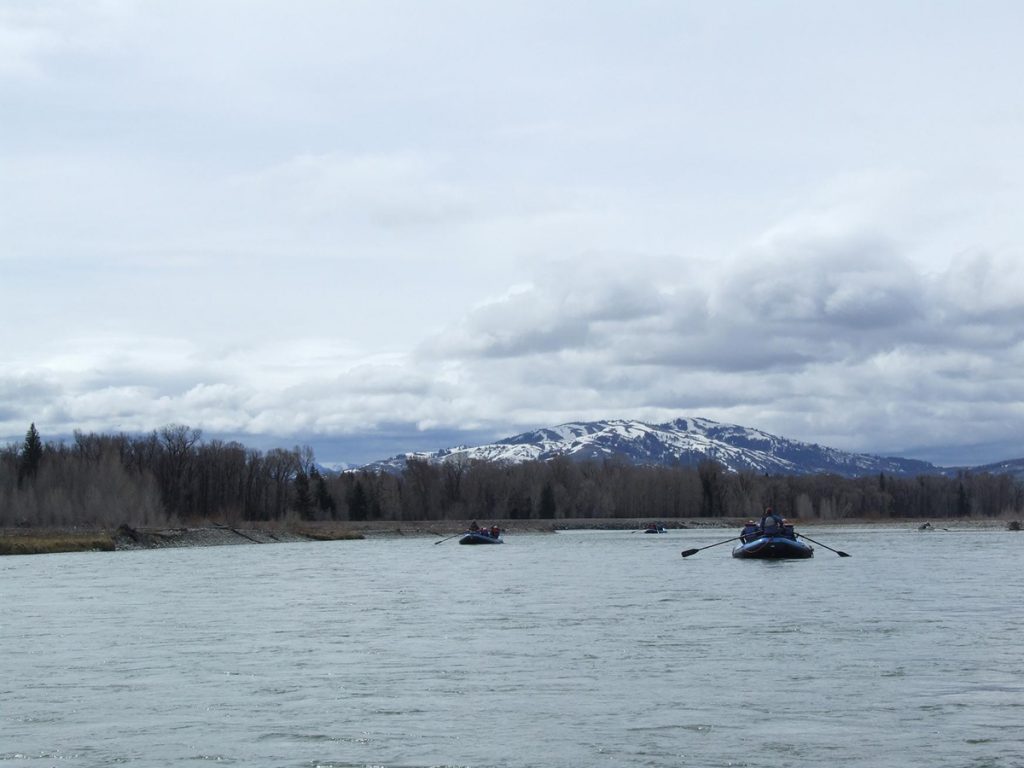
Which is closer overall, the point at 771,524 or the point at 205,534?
the point at 771,524

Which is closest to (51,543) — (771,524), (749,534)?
(749,534)

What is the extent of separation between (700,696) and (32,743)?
1112 cm

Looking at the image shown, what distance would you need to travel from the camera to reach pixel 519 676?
25141mm

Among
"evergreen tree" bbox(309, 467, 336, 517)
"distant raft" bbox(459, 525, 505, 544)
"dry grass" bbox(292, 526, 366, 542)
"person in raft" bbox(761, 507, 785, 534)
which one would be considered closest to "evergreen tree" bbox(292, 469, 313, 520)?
"evergreen tree" bbox(309, 467, 336, 517)

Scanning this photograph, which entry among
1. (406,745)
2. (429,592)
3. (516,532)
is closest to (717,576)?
(429,592)

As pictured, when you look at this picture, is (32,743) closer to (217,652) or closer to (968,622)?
(217,652)

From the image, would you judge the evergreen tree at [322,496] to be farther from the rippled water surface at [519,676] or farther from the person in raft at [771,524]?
the rippled water surface at [519,676]

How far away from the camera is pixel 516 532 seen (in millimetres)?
181750

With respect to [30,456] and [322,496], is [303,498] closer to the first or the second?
[322,496]

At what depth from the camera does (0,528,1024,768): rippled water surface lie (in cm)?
1809

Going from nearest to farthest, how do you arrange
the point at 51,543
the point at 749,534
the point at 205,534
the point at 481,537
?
the point at 749,534 → the point at 51,543 → the point at 481,537 → the point at 205,534

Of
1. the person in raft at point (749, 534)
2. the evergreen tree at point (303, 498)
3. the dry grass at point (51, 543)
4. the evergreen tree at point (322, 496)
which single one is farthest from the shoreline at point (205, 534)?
the person in raft at point (749, 534)

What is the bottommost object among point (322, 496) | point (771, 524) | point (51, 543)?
point (51, 543)

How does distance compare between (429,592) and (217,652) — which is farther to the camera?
(429,592)
